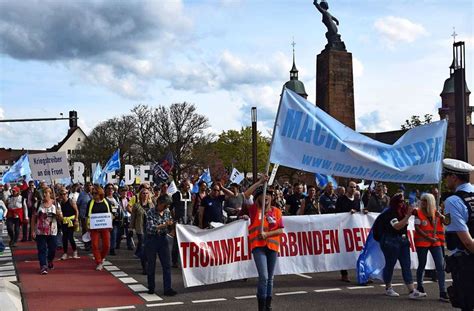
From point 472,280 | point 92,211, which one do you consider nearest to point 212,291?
point 92,211

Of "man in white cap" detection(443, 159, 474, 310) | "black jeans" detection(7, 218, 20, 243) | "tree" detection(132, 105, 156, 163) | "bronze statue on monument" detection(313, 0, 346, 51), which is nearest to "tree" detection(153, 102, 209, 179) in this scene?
"tree" detection(132, 105, 156, 163)

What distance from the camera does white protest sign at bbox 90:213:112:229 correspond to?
1208 centimetres

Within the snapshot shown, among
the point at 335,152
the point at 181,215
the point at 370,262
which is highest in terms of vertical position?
the point at 335,152

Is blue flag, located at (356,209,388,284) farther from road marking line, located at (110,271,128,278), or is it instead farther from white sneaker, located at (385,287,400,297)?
road marking line, located at (110,271,128,278)

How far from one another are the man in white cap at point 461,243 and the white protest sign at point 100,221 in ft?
27.0

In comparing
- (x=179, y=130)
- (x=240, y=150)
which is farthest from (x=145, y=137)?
(x=240, y=150)

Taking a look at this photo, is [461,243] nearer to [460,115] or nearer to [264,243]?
[264,243]

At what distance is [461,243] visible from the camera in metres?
5.14

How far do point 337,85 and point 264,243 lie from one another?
27678 millimetres

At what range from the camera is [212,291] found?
31.4 ft

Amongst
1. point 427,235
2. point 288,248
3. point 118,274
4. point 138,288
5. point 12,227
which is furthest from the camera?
point 12,227

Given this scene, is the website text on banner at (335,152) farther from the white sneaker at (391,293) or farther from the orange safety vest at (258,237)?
the white sneaker at (391,293)

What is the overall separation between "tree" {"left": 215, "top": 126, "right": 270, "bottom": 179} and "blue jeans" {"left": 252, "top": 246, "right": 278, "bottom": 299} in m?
87.3

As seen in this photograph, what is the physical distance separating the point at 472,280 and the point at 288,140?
12.6 feet
